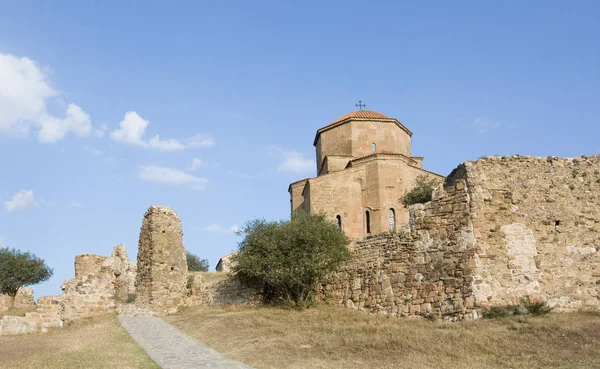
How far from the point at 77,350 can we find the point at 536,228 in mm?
10957

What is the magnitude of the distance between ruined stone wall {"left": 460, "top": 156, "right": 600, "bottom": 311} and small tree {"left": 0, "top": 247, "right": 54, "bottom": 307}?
27.3 metres

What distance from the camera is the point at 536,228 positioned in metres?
14.1

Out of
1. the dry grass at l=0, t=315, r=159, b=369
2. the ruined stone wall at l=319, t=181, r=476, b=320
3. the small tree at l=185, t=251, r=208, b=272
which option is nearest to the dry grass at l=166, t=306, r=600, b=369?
the ruined stone wall at l=319, t=181, r=476, b=320

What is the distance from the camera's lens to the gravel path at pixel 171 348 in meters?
9.80

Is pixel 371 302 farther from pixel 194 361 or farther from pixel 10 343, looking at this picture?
pixel 10 343

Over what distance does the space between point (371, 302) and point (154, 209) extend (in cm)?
905

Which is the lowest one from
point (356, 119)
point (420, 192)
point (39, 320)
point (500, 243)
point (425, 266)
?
point (39, 320)

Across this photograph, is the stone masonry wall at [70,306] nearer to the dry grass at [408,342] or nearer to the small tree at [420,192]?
the dry grass at [408,342]

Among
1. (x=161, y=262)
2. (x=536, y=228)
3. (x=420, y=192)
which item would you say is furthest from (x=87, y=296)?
(x=420, y=192)

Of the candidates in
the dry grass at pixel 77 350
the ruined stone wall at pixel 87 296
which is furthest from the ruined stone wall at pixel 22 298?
the dry grass at pixel 77 350

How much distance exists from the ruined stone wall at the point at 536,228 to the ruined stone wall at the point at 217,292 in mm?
8136

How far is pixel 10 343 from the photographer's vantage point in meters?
13.8

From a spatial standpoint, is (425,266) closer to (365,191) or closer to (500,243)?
(500,243)

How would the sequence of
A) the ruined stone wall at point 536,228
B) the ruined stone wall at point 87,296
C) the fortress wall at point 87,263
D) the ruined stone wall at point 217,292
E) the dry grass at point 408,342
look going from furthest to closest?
the fortress wall at point 87,263 → the ruined stone wall at point 217,292 → the ruined stone wall at point 87,296 → the ruined stone wall at point 536,228 → the dry grass at point 408,342
